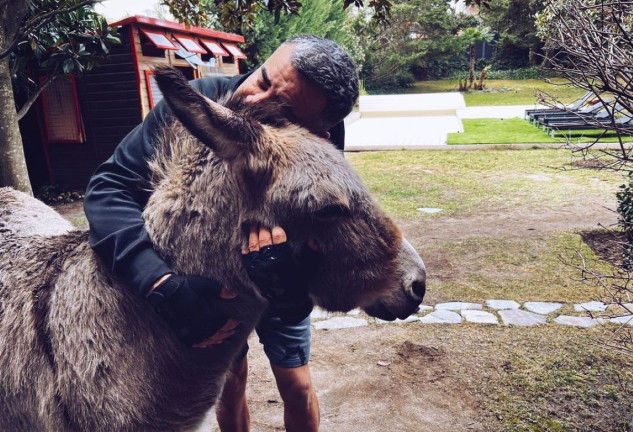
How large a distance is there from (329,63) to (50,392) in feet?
5.22

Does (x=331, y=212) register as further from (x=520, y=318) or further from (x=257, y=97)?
(x=520, y=318)

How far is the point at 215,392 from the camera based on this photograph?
196 centimetres

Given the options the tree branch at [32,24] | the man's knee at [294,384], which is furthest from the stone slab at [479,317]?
the tree branch at [32,24]

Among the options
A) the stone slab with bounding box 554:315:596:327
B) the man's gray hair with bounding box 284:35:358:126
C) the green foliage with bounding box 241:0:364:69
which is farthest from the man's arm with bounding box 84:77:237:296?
the green foliage with bounding box 241:0:364:69

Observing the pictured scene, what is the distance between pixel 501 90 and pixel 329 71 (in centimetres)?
4009

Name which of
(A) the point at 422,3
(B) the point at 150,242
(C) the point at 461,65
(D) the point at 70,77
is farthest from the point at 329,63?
(C) the point at 461,65

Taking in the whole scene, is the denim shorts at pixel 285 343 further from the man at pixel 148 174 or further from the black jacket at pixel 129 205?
the black jacket at pixel 129 205

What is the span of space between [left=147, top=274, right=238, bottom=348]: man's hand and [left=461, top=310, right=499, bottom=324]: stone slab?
4079 millimetres

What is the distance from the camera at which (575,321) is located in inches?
202

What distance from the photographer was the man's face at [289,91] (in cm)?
195

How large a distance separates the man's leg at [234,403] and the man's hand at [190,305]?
128 cm

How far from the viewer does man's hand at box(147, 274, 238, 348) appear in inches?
66.7

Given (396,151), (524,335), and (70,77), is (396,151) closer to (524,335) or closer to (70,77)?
(70,77)

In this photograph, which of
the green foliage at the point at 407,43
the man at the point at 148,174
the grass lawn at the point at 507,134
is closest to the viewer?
the man at the point at 148,174
